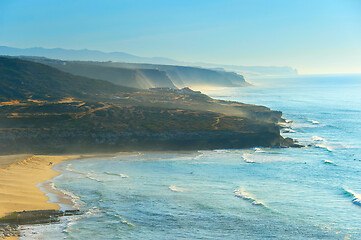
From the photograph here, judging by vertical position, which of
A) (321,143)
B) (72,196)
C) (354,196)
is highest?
(321,143)

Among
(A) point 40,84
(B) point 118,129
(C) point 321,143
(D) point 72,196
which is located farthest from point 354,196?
(A) point 40,84

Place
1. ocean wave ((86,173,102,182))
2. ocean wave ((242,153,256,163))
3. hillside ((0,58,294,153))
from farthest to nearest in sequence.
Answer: hillside ((0,58,294,153)) < ocean wave ((242,153,256,163)) < ocean wave ((86,173,102,182))

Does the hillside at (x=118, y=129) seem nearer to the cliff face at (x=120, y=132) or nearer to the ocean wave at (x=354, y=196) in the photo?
the cliff face at (x=120, y=132)

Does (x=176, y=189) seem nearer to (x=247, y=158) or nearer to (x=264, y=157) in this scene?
(x=247, y=158)

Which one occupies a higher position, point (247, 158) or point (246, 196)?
point (247, 158)

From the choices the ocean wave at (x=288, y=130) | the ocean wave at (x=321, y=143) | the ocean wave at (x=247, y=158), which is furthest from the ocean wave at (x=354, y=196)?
the ocean wave at (x=288, y=130)

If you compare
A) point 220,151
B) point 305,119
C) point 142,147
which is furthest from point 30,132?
point 305,119

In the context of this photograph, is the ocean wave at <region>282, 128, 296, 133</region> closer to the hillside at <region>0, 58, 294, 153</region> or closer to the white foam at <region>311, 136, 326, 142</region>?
the white foam at <region>311, 136, 326, 142</region>

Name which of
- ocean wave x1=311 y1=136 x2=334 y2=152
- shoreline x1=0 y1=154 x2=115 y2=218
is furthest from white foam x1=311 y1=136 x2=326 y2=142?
shoreline x1=0 y1=154 x2=115 y2=218
